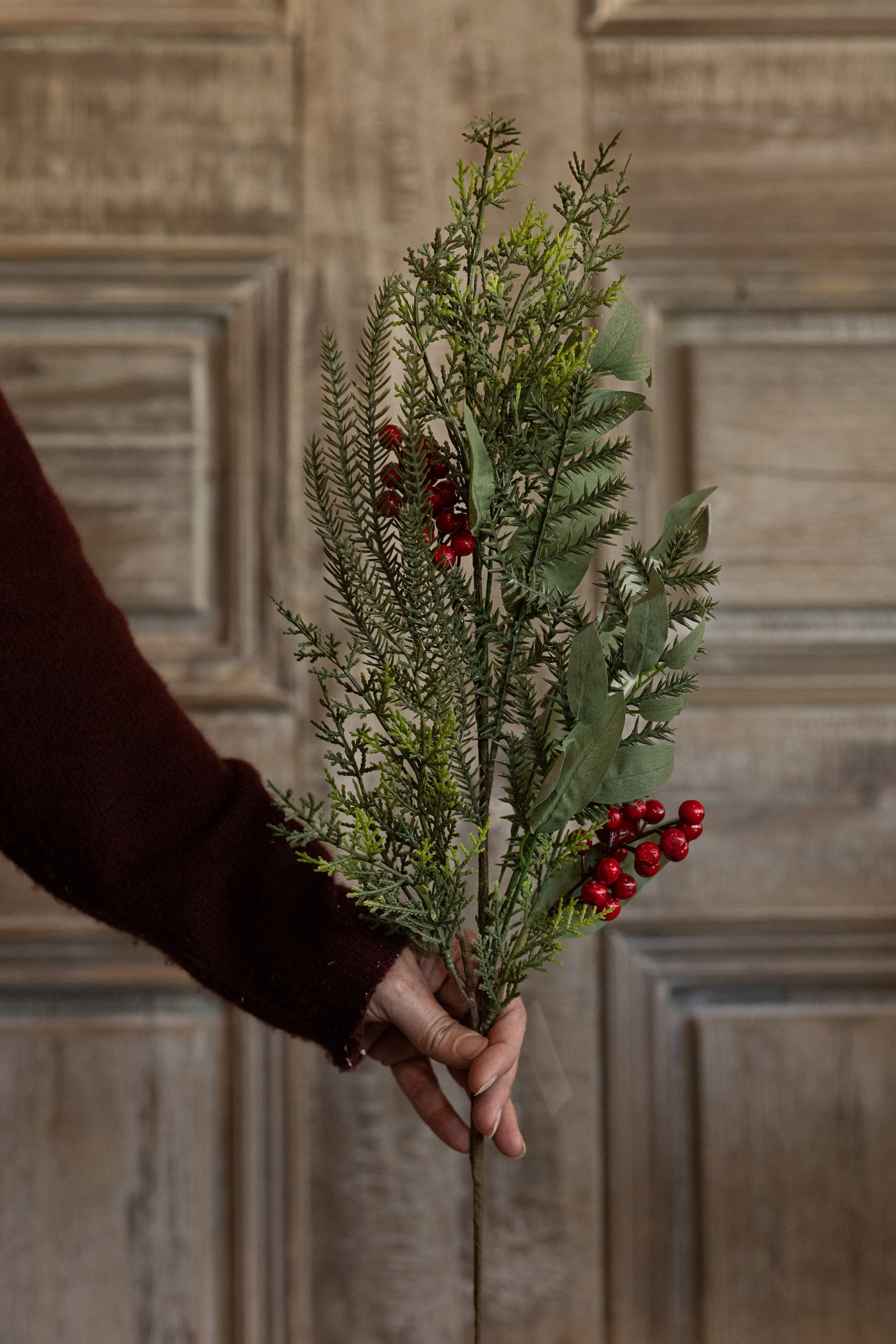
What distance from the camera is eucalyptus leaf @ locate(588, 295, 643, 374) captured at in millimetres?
442

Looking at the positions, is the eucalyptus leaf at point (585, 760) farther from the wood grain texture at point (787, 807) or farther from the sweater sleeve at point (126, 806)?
the wood grain texture at point (787, 807)

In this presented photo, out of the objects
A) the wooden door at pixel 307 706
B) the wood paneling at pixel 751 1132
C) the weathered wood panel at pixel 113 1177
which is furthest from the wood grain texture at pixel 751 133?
the weathered wood panel at pixel 113 1177

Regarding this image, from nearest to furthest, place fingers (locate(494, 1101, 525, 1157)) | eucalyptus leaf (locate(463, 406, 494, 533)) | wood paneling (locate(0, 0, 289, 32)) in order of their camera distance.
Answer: eucalyptus leaf (locate(463, 406, 494, 533)) < fingers (locate(494, 1101, 525, 1157)) < wood paneling (locate(0, 0, 289, 32))

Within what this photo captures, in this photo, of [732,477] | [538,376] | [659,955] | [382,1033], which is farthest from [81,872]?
[732,477]

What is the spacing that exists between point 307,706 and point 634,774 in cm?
54

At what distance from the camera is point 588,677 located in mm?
445

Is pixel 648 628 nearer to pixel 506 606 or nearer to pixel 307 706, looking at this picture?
pixel 506 606

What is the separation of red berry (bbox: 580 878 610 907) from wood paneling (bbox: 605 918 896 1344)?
0.50 metres

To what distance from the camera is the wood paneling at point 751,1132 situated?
0.94m

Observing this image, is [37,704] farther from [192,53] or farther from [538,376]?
[192,53]

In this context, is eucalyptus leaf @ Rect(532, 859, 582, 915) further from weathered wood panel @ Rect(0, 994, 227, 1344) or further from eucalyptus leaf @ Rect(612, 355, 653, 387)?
weathered wood panel @ Rect(0, 994, 227, 1344)

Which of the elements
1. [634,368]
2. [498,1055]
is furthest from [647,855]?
[634,368]

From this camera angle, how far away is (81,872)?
1.97 feet

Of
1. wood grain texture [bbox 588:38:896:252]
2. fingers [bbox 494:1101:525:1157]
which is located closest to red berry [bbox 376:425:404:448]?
fingers [bbox 494:1101:525:1157]
